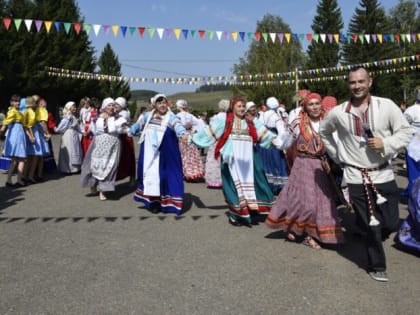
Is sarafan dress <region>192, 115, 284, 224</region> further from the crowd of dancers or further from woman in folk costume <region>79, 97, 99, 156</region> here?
woman in folk costume <region>79, 97, 99, 156</region>

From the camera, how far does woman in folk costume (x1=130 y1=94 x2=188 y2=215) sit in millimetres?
6254

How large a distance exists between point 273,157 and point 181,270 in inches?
155

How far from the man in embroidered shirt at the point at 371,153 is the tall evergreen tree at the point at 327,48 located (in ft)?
143

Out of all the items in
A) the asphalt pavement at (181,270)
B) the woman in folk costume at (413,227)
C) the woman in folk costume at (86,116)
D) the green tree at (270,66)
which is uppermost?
the green tree at (270,66)

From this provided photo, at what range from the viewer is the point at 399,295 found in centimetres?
328


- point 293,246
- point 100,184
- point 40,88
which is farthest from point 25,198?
point 40,88

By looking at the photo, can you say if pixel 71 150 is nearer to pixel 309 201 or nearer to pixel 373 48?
pixel 309 201

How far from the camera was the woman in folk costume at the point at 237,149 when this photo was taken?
5.40 meters

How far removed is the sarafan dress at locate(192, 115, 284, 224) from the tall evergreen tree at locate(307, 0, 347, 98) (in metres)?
41.8

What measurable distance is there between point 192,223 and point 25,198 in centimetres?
349

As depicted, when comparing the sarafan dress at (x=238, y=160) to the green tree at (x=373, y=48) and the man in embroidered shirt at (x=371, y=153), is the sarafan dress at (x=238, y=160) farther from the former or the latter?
the green tree at (x=373, y=48)

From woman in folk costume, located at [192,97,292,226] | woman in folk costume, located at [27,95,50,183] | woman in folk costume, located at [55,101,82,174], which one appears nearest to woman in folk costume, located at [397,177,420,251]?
woman in folk costume, located at [192,97,292,226]

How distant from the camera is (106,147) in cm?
722

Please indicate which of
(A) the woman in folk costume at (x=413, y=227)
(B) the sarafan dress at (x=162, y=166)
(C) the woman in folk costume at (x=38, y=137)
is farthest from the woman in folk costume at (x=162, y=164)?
(C) the woman in folk costume at (x=38, y=137)
